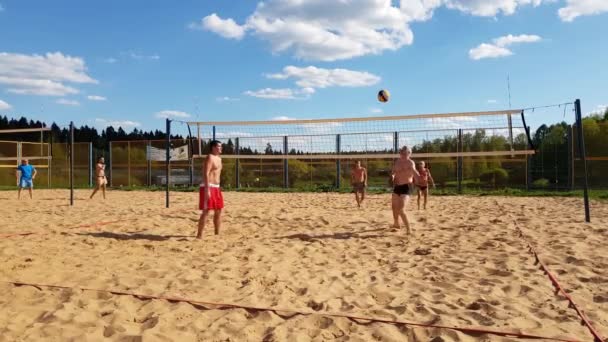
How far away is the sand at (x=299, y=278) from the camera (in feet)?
9.57

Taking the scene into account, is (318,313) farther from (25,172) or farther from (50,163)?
(50,163)

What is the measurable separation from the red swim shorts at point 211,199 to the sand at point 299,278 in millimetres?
424

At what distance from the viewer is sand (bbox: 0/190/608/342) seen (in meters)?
2.92

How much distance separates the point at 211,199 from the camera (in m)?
6.08

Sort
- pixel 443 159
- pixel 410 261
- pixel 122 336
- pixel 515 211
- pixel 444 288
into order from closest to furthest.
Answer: pixel 122 336 < pixel 444 288 < pixel 410 261 < pixel 515 211 < pixel 443 159

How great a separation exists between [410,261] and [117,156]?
20.5 meters

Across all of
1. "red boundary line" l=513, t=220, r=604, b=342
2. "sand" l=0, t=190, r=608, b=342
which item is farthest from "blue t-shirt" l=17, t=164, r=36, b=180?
"red boundary line" l=513, t=220, r=604, b=342

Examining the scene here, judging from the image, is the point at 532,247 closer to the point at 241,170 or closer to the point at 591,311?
the point at 591,311

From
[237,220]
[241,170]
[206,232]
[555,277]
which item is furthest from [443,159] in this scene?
[555,277]

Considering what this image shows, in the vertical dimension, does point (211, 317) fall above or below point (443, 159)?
below

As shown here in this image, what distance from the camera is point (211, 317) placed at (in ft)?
10.2

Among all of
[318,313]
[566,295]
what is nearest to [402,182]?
[566,295]

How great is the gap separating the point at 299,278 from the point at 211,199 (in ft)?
7.83

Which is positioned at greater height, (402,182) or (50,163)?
(50,163)
